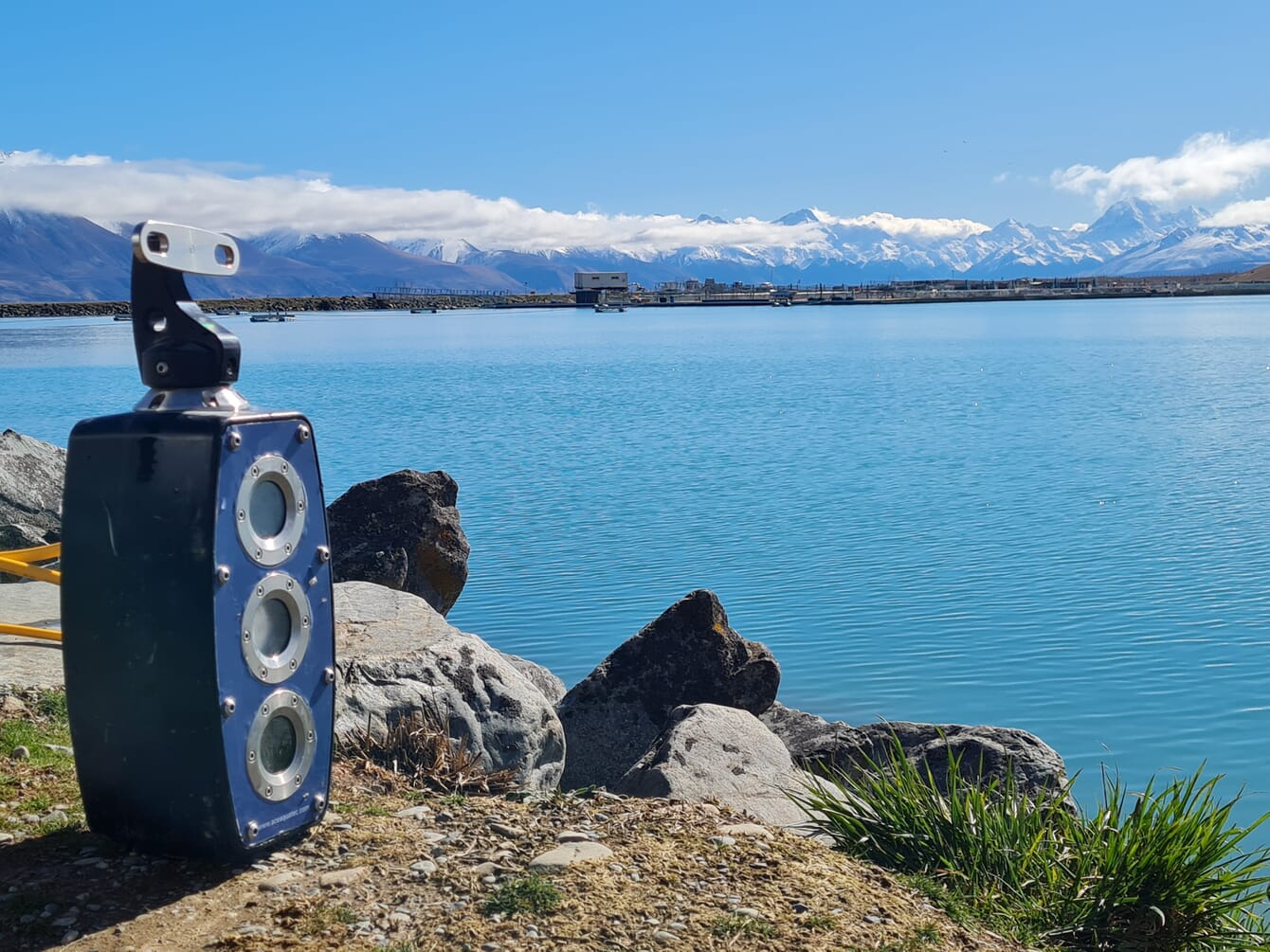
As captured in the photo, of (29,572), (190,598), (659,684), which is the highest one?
(190,598)

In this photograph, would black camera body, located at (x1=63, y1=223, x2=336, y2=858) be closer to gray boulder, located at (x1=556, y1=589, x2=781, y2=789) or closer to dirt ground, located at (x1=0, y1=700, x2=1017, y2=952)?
dirt ground, located at (x1=0, y1=700, x2=1017, y2=952)

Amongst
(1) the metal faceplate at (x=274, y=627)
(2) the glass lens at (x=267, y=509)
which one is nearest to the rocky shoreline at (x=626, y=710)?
(1) the metal faceplate at (x=274, y=627)

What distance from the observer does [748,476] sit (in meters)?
29.4

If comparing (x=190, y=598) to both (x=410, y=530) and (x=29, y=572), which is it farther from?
(x=410, y=530)

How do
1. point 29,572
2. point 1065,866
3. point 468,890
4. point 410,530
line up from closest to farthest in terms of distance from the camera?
point 468,890 → point 1065,866 → point 29,572 → point 410,530

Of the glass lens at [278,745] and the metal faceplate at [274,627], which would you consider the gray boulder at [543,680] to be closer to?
the metal faceplate at [274,627]

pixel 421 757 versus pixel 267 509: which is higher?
pixel 267 509

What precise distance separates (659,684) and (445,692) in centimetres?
353

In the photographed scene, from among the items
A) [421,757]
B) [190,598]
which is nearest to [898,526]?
[421,757]

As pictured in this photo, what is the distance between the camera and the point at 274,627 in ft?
17.6

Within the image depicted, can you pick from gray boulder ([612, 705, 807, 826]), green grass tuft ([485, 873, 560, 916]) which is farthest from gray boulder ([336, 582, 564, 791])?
green grass tuft ([485, 873, 560, 916])

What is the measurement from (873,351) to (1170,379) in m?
33.5

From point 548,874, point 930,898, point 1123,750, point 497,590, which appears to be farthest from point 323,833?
point 497,590

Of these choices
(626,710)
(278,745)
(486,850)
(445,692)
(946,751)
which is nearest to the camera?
(278,745)
